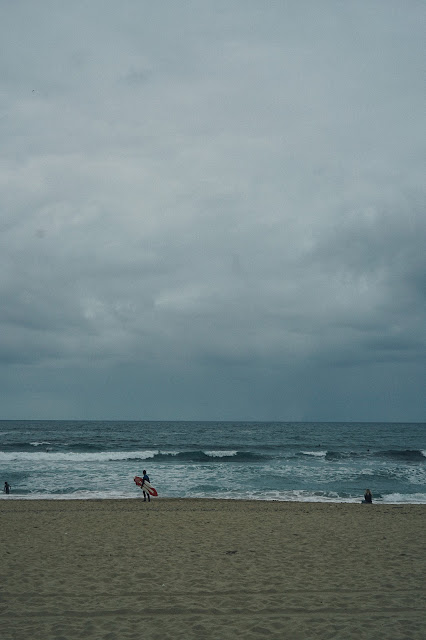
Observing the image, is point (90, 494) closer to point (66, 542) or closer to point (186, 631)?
point (66, 542)

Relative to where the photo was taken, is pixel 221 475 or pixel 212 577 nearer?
pixel 212 577

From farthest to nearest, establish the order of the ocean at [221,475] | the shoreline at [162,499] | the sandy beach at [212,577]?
1. the ocean at [221,475]
2. the shoreline at [162,499]
3. the sandy beach at [212,577]

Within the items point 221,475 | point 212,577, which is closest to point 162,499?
point 221,475

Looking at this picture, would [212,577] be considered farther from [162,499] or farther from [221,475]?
[221,475]

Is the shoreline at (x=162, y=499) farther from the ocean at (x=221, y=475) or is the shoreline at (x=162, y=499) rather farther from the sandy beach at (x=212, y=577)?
the sandy beach at (x=212, y=577)

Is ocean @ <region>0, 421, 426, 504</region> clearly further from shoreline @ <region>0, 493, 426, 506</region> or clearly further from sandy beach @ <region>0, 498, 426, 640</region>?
sandy beach @ <region>0, 498, 426, 640</region>

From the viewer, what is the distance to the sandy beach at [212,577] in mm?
6488

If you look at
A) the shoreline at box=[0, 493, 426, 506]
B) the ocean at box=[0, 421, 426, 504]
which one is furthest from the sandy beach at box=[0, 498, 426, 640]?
the ocean at box=[0, 421, 426, 504]

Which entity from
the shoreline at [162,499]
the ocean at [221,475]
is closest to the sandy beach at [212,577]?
the shoreline at [162,499]

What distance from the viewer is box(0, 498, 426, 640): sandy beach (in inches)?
255

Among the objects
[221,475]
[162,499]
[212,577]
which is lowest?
[221,475]

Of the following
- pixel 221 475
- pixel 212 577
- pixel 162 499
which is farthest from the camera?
pixel 221 475

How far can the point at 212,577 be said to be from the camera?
8.60 metres

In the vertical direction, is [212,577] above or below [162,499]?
above
